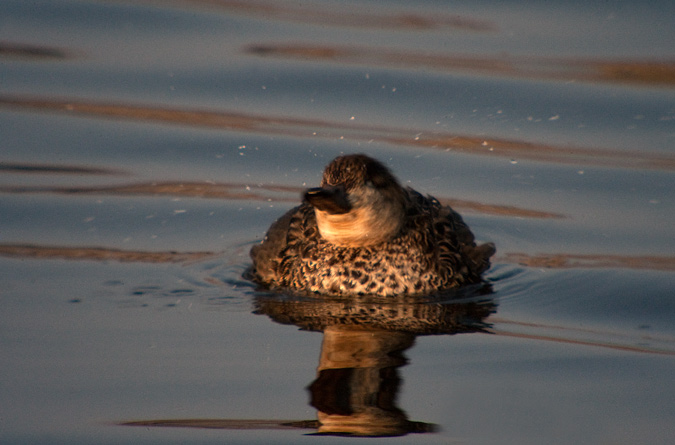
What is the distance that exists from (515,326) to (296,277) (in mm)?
1733

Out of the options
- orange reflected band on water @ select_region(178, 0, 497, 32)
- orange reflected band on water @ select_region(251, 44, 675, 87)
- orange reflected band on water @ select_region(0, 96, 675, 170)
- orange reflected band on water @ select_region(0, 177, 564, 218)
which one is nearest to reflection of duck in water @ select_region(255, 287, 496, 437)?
orange reflected band on water @ select_region(0, 177, 564, 218)

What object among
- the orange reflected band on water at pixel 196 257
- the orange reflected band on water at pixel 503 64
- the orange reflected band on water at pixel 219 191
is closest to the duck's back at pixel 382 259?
the orange reflected band on water at pixel 196 257

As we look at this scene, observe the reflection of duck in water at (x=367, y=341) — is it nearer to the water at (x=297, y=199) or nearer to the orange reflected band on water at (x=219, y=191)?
the water at (x=297, y=199)

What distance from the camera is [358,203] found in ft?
26.0

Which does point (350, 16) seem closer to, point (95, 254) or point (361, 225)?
point (95, 254)

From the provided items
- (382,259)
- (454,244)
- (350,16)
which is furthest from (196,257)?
(350,16)

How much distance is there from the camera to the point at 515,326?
757cm

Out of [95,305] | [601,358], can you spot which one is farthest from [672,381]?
[95,305]

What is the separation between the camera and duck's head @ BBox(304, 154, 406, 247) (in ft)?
25.6

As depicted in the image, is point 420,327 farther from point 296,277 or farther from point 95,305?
point 95,305

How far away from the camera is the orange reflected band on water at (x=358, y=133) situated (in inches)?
454

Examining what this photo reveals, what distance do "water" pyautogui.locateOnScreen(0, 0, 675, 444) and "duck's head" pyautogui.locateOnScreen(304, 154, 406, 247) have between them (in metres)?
0.50

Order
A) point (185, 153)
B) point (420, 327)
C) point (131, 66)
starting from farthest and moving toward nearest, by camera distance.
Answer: point (131, 66)
point (185, 153)
point (420, 327)

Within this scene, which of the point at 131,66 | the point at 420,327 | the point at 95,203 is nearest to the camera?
the point at 420,327
